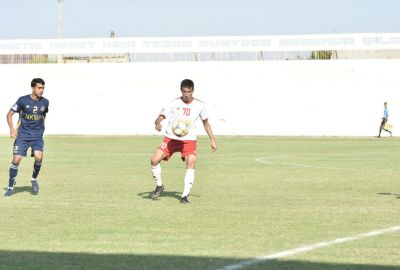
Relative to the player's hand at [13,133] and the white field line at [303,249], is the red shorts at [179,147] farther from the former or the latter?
the white field line at [303,249]

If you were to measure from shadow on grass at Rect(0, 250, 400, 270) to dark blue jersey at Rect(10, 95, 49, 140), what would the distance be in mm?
7237

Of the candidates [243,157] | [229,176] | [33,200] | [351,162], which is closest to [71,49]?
[243,157]

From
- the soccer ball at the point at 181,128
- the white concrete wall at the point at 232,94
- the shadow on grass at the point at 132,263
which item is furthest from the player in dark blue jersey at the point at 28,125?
the white concrete wall at the point at 232,94

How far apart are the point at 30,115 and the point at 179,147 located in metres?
2.91

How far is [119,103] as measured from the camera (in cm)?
5725

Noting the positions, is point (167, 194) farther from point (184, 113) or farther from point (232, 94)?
point (232, 94)

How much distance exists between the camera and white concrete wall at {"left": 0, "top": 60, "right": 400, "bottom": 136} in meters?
53.6

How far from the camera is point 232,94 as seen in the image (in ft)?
183

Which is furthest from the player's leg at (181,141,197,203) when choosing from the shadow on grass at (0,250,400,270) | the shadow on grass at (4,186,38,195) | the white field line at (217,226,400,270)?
the shadow on grass at (0,250,400,270)

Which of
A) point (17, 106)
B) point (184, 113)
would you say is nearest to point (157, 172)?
point (184, 113)

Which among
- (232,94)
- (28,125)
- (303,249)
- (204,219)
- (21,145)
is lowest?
(204,219)

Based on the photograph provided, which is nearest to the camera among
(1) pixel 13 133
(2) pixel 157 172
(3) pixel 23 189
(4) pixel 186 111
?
(4) pixel 186 111

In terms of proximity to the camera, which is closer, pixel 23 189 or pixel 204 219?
pixel 204 219

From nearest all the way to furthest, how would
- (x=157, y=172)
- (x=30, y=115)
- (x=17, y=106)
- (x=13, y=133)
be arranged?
(x=157, y=172) → (x=13, y=133) → (x=17, y=106) → (x=30, y=115)
